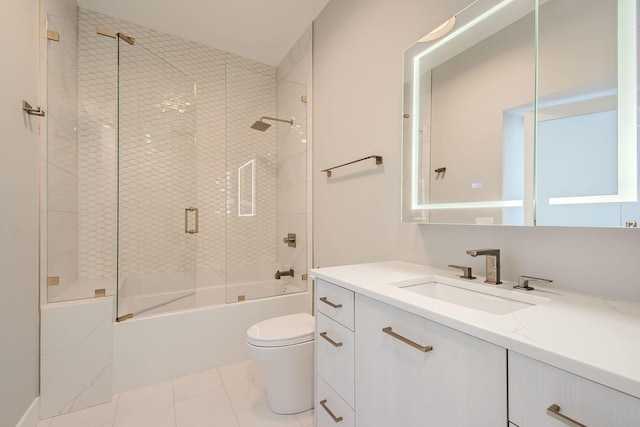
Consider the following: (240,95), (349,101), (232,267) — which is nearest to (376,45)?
(349,101)

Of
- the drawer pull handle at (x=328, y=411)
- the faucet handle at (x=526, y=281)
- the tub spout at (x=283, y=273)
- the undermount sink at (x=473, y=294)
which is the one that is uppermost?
the faucet handle at (x=526, y=281)

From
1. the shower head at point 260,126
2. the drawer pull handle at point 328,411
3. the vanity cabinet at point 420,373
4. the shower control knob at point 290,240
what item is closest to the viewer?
the vanity cabinet at point 420,373

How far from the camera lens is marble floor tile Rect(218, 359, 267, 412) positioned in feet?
5.80

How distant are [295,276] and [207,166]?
1.47m

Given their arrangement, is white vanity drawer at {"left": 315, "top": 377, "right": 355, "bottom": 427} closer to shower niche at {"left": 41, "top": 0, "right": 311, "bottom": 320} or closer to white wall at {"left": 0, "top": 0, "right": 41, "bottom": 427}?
shower niche at {"left": 41, "top": 0, "right": 311, "bottom": 320}

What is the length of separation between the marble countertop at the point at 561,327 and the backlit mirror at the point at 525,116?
0.26m

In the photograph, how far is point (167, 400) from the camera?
1.79 m

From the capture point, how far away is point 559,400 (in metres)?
0.54

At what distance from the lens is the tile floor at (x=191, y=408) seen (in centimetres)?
159

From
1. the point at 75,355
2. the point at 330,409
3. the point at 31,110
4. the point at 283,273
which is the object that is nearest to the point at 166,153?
the point at 31,110

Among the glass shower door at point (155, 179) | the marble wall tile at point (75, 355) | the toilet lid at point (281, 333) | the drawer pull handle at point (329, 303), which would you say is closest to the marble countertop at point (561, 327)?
the drawer pull handle at point (329, 303)

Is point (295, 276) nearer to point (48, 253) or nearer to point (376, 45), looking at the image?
point (48, 253)

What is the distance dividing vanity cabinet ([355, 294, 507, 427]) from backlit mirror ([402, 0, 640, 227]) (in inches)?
22.9

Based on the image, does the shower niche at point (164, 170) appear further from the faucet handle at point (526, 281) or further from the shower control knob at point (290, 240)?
the faucet handle at point (526, 281)
